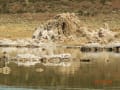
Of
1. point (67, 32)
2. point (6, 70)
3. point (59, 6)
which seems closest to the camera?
point (6, 70)

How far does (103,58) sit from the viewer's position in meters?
29.7

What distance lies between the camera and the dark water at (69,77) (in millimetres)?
19494

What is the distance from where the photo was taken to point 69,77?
22000 mm

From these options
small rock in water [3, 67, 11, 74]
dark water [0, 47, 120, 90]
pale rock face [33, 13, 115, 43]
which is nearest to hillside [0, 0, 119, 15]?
pale rock face [33, 13, 115, 43]

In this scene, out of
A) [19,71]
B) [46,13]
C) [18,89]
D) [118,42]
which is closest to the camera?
[18,89]

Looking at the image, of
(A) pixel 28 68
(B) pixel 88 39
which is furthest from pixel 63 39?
(A) pixel 28 68

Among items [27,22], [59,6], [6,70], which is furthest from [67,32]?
[59,6]

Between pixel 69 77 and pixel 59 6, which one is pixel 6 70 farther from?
pixel 59 6

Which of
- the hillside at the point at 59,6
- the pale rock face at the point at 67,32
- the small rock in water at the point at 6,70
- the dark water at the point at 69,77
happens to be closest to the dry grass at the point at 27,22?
the hillside at the point at 59,6

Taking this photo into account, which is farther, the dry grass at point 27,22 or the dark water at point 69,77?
the dry grass at point 27,22

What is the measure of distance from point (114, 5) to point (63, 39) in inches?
969

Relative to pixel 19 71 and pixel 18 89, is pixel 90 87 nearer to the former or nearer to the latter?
pixel 18 89

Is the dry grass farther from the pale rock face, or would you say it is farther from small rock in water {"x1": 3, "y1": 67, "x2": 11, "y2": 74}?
small rock in water {"x1": 3, "y1": 67, "x2": 11, "y2": 74}

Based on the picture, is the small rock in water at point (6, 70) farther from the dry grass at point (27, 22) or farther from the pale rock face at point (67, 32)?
the dry grass at point (27, 22)
